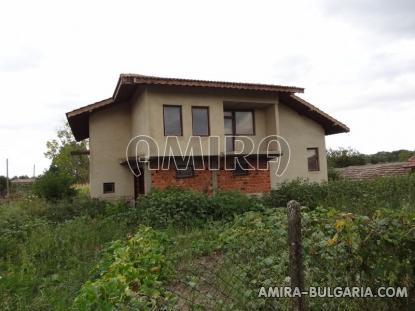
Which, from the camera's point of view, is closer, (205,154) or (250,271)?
(250,271)

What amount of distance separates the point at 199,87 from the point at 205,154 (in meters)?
2.66

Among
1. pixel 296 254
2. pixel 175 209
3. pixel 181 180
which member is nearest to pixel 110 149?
pixel 181 180

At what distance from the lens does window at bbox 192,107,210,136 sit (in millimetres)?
15930

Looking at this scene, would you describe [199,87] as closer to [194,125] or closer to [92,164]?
[194,125]

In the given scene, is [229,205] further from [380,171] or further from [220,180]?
[380,171]

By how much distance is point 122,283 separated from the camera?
4.60 m

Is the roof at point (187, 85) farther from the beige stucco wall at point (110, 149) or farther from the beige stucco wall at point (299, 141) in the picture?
the beige stucco wall at point (110, 149)

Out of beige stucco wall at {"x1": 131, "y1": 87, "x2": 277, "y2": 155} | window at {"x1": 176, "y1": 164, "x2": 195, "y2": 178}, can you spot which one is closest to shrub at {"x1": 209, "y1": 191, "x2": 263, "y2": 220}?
window at {"x1": 176, "y1": 164, "x2": 195, "y2": 178}

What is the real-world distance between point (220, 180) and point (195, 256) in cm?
933

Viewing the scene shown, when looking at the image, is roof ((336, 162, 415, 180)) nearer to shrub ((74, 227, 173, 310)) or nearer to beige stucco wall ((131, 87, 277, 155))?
beige stucco wall ((131, 87, 277, 155))

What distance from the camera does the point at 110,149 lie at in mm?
17375

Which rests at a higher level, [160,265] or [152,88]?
[152,88]

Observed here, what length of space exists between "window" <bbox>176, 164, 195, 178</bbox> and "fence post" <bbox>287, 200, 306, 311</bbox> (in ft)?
41.9

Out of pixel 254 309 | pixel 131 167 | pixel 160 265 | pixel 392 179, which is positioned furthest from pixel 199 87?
pixel 254 309
